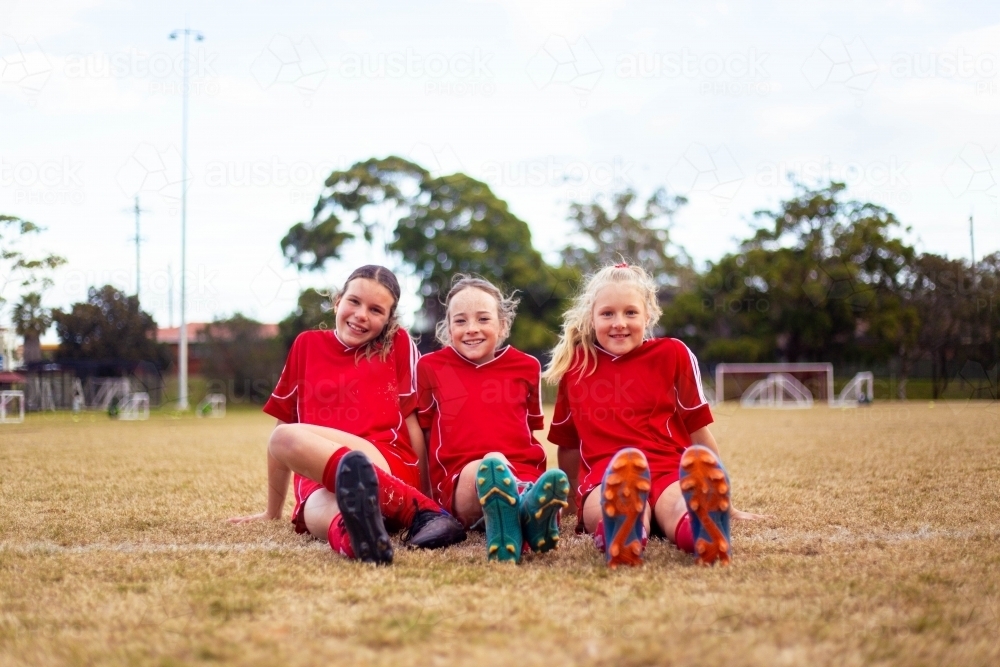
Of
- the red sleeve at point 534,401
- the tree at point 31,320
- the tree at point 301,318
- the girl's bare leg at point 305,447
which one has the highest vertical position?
the tree at point 301,318

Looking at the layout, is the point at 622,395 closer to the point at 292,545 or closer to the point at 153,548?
the point at 292,545

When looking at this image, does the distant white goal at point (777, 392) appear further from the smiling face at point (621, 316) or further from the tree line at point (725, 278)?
the smiling face at point (621, 316)

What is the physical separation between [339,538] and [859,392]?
20.3 m

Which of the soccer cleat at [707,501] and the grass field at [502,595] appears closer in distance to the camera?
the grass field at [502,595]

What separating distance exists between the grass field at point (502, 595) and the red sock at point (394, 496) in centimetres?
15

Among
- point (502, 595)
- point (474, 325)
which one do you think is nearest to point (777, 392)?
point (474, 325)

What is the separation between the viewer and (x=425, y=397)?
304 cm

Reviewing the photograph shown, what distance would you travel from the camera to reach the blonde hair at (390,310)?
9.96 ft

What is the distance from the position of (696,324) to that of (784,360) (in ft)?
9.70

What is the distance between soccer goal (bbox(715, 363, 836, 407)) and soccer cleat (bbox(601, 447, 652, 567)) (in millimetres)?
20202

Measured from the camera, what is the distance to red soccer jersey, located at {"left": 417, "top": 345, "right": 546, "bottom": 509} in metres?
2.90

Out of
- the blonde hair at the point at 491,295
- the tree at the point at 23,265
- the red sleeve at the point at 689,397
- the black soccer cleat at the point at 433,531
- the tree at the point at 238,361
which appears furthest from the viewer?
the tree at the point at 238,361

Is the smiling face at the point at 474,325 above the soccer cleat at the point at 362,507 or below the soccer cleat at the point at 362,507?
above

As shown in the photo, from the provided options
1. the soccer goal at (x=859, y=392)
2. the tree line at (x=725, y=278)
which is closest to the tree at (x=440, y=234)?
the tree line at (x=725, y=278)
